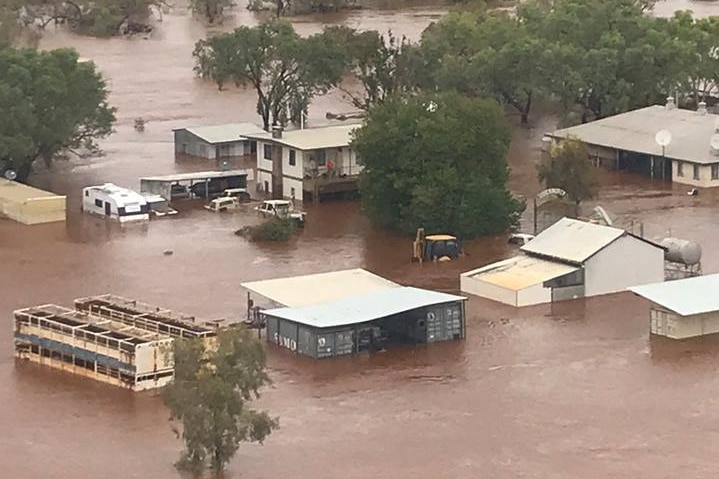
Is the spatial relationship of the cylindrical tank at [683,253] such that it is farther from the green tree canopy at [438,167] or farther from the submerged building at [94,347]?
the submerged building at [94,347]

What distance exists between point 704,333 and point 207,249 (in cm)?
693

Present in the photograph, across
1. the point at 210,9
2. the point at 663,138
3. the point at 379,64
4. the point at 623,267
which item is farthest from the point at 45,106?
the point at 210,9

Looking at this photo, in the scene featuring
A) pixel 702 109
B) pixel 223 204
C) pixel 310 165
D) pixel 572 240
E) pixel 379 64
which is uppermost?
pixel 379 64

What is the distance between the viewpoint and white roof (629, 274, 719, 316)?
18078mm

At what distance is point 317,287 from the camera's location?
19266 millimetres

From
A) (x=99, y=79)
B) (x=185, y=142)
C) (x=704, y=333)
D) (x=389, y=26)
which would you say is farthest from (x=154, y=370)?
(x=389, y=26)

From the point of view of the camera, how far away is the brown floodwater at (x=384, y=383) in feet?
48.8

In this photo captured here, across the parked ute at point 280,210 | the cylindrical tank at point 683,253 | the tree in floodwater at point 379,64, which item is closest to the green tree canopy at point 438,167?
the parked ute at point 280,210

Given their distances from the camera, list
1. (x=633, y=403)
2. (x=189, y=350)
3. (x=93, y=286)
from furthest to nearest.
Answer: (x=93, y=286) < (x=633, y=403) < (x=189, y=350)

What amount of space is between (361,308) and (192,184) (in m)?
8.71

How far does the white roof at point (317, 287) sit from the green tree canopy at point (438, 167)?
3033 mm

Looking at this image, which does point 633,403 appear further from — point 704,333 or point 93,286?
point 93,286

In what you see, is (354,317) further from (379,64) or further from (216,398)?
(379,64)

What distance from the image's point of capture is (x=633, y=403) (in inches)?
640
